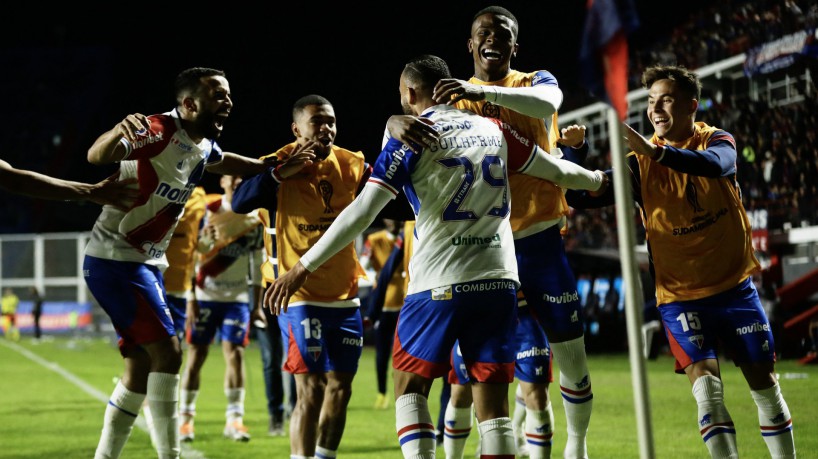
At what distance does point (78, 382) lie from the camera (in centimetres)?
1686

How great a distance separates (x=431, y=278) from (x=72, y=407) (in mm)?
9684

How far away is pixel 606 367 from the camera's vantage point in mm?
18219

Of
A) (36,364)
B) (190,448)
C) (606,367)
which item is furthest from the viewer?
(36,364)

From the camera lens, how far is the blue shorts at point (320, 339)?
612cm

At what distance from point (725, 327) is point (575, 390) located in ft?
3.18

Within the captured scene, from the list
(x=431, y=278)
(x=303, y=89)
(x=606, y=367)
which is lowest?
(x=606, y=367)

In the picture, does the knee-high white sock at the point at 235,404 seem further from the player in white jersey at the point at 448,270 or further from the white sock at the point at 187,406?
the player in white jersey at the point at 448,270

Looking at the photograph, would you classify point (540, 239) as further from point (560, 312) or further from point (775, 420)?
point (775, 420)

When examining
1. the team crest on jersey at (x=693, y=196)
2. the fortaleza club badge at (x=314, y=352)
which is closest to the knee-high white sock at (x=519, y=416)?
the fortaleza club badge at (x=314, y=352)

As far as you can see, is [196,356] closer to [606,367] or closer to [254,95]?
[606,367]

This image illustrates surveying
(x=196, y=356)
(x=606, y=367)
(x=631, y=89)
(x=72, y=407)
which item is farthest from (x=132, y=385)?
(x=631, y=89)

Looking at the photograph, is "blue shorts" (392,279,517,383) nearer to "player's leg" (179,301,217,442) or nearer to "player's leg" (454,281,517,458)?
"player's leg" (454,281,517,458)

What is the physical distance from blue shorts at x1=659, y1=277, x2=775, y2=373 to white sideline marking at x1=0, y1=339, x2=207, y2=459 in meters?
4.54

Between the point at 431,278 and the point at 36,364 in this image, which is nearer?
the point at 431,278
